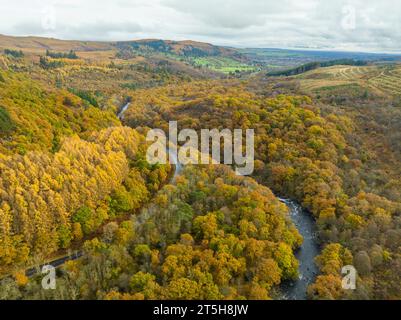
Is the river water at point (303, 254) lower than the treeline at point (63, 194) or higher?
lower

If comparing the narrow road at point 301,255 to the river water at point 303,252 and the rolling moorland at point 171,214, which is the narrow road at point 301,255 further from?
the rolling moorland at point 171,214

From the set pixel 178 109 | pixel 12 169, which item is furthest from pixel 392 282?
pixel 178 109

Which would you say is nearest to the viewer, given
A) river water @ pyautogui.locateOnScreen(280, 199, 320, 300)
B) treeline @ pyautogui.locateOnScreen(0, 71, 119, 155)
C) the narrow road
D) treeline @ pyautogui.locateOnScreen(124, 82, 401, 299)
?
the narrow road

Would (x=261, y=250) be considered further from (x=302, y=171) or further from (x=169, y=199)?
(x=302, y=171)

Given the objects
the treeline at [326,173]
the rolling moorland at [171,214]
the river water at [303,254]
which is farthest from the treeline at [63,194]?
the treeline at [326,173]

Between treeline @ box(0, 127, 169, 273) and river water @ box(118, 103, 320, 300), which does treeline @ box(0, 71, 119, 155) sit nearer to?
treeline @ box(0, 127, 169, 273)

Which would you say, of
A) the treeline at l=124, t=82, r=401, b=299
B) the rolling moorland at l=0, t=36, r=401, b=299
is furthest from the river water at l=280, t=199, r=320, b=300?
the treeline at l=124, t=82, r=401, b=299
